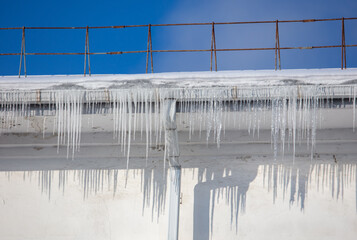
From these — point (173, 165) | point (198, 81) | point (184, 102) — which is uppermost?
point (198, 81)

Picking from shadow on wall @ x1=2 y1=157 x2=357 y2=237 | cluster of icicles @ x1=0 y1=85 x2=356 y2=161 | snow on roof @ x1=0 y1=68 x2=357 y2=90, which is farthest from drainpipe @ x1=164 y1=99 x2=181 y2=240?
shadow on wall @ x1=2 y1=157 x2=357 y2=237

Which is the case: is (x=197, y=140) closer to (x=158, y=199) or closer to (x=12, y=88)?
(x=158, y=199)

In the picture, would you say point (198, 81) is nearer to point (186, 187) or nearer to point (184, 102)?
point (184, 102)

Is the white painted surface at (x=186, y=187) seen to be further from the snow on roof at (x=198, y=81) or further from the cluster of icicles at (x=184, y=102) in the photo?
the snow on roof at (x=198, y=81)

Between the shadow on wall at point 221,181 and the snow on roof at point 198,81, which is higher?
the snow on roof at point 198,81

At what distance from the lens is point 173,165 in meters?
4.42

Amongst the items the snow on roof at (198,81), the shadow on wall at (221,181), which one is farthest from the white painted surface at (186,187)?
the snow on roof at (198,81)

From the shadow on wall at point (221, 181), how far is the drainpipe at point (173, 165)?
1.50 feet

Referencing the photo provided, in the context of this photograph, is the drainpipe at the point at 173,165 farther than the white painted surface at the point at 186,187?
No

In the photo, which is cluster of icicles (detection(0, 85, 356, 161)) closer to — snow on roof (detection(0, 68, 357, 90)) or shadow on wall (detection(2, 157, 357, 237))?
snow on roof (detection(0, 68, 357, 90))

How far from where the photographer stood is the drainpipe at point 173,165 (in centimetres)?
392

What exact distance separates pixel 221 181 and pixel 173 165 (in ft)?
2.70

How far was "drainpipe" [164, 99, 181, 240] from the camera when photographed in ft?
12.9

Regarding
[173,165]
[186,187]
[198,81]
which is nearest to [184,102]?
[198,81]
